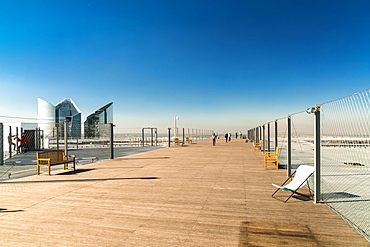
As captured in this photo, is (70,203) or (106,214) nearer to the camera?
(106,214)

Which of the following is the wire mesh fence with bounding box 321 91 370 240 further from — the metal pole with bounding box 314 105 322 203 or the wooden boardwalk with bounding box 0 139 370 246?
the wooden boardwalk with bounding box 0 139 370 246

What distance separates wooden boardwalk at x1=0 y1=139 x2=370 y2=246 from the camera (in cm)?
266

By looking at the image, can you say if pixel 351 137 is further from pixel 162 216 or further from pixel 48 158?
pixel 48 158

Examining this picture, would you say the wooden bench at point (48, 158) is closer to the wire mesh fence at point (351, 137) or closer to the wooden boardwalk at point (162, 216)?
the wooden boardwalk at point (162, 216)

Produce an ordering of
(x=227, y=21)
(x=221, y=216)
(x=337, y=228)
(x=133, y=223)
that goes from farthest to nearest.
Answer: (x=227, y=21) < (x=221, y=216) < (x=133, y=223) < (x=337, y=228)

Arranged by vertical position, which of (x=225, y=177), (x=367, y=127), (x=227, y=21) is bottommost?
(x=225, y=177)

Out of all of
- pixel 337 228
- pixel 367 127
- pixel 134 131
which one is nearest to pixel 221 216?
pixel 337 228

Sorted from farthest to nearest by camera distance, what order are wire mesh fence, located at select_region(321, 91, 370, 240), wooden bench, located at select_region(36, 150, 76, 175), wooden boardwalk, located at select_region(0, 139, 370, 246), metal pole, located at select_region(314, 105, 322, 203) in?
wooden bench, located at select_region(36, 150, 76, 175), metal pole, located at select_region(314, 105, 322, 203), wire mesh fence, located at select_region(321, 91, 370, 240), wooden boardwalk, located at select_region(0, 139, 370, 246)

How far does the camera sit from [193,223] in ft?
10.3

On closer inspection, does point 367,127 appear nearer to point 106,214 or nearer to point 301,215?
point 301,215

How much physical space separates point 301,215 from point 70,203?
3.81 meters

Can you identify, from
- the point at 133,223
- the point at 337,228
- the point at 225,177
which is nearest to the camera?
the point at 337,228

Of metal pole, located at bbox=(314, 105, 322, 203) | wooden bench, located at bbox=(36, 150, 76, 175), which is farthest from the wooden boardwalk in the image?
wooden bench, located at bbox=(36, 150, 76, 175)

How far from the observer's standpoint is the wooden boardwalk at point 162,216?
105 inches
